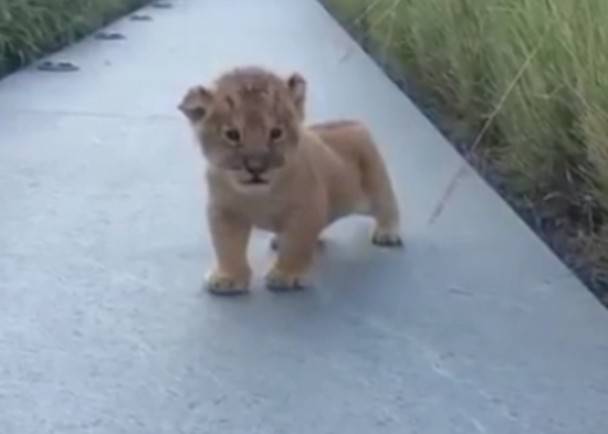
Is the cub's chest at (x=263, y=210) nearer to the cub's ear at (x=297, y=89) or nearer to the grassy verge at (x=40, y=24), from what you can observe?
the cub's ear at (x=297, y=89)

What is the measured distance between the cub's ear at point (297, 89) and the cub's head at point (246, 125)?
1 centimetres

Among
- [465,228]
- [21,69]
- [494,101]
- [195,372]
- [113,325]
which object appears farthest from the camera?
[21,69]

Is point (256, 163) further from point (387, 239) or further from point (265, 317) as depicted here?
point (387, 239)

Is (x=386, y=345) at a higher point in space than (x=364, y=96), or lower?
higher

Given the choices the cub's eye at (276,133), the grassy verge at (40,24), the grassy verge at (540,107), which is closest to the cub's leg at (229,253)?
the cub's eye at (276,133)

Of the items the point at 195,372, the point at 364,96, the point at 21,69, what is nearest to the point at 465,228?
the point at 195,372

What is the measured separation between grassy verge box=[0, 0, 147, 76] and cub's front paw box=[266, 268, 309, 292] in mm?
3767

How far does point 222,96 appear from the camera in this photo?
3.87m

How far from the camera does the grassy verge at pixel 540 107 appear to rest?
4355 mm

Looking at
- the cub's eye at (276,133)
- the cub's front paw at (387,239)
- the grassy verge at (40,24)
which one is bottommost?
the grassy verge at (40,24)

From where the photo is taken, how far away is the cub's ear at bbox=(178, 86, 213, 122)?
3861 millimetres

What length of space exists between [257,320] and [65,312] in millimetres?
407

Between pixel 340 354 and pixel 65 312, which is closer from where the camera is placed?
pixel 340 354

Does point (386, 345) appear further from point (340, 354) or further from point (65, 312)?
point (65, 312)
